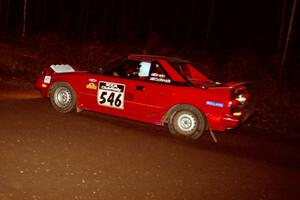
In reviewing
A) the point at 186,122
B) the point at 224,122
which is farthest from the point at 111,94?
the point at 224,122

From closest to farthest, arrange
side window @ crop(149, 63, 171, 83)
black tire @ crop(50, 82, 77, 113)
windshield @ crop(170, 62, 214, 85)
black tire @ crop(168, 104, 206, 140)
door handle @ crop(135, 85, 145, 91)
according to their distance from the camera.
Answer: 1. black tire @ crop(168, 104, 206, 140)
2. side window @ crop(149, 63, 171, 83)
3. door handle @ crop(135, 85, 145, 91)
4. windshield @ crop(170, 62, 214, 85)
5. black tire @ crop(50, 82, 77, 113)

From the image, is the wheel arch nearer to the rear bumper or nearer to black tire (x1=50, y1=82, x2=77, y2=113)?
the rear bumper

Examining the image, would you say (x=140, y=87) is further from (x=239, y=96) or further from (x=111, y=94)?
(x=239, y=96)

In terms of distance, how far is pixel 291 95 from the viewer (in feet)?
46.0

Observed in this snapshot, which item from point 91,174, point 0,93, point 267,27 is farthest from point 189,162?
point 267,27

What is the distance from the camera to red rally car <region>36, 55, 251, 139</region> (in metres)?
8.27

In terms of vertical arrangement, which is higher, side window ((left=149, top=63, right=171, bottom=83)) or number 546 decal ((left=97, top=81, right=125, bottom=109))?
side window ((left=149, top=63, right=171, bottom=83))

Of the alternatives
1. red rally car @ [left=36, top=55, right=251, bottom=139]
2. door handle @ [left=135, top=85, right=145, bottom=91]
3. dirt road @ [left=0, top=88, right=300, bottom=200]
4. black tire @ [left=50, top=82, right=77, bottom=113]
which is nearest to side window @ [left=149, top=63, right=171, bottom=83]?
red rally car @ [left=36, top=55, right=251, bottom=139]

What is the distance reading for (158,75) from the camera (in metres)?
8.80

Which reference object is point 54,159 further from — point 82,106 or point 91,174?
point 82,106

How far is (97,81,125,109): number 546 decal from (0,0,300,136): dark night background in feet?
12.9

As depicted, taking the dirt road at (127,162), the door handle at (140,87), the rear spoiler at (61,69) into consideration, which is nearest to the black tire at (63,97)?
the dirt road at (127,162)

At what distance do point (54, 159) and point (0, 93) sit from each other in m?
6.32

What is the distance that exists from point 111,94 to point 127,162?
9.41ft
